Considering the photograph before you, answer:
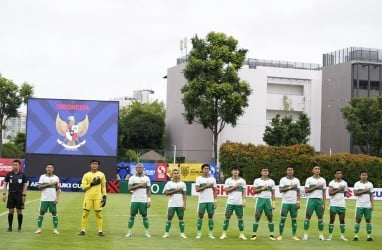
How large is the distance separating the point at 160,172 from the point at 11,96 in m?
21.0

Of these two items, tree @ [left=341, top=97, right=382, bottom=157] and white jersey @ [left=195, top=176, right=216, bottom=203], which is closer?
white jersey @ [left=195, top=176, right=216, bottom=203]

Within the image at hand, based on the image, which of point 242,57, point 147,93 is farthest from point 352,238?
point 147,93

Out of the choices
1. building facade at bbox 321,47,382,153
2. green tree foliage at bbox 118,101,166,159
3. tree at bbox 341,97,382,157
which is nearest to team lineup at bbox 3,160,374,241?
tree at bbox 341,97,382,157

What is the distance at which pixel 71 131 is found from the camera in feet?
168

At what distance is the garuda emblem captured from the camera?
167 feet

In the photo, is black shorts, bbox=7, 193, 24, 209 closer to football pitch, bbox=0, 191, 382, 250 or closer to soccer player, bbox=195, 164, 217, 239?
football pitch, bbox=0, 191, 382, 250

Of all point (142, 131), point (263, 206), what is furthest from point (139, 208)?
point (142, 131)

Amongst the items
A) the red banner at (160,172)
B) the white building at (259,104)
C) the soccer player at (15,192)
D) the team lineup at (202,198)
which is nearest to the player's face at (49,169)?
the team lineup at (202,198)

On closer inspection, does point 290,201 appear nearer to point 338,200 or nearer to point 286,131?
point 338,200

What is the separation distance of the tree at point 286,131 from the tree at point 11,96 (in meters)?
25.6

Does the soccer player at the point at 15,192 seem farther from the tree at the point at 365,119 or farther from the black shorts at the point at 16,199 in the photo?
the tree at the point at 365,119

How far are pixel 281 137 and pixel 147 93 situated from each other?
10341cm

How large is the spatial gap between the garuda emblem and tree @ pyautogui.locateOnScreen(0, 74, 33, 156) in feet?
74.2

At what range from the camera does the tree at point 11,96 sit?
71812mm
